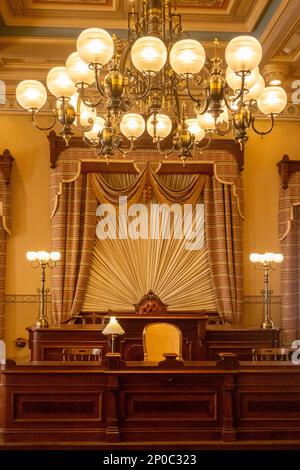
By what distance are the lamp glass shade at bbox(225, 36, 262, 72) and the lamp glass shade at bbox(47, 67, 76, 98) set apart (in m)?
1.18

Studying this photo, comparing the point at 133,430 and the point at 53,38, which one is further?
the point at 53,38

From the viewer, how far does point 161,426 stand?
453cm

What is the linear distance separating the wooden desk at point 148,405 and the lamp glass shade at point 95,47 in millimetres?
2300

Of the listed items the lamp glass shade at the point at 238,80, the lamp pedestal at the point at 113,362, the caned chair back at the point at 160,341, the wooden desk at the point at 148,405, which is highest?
the lamp glass shade at the point at 238,80

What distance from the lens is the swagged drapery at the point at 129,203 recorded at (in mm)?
8141

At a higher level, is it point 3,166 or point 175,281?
point 3,166

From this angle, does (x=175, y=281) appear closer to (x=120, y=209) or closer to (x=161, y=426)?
(x=120, y=209)

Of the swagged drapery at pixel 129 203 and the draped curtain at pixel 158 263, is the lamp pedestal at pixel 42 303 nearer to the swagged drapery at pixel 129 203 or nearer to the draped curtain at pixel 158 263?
the swagged drapery at pixel 129 203

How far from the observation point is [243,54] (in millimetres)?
3869

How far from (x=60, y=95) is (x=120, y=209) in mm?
4126

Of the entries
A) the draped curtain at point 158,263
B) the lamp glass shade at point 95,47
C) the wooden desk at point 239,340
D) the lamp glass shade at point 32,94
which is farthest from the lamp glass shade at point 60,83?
the draped curtain at point 158,263

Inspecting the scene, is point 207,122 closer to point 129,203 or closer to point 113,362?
point 113,362

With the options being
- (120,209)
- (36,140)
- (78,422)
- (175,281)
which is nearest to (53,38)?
(36,140)
